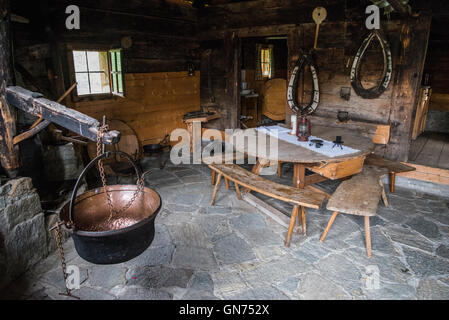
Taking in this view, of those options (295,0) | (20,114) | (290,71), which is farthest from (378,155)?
(20,114)

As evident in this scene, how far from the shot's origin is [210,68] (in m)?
8.71

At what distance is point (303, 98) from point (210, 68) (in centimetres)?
283

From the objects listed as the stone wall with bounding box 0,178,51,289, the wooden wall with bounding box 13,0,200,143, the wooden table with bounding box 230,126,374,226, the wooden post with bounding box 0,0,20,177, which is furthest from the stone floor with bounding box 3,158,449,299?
the wooden wall with bounding box 13,0,200,143

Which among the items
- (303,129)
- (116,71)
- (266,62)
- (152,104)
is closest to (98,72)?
(116,71)

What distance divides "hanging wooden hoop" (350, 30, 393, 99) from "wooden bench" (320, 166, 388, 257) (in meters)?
2.02

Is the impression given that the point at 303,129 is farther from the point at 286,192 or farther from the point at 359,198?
the point at 359,198

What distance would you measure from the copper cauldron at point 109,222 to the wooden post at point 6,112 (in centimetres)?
122

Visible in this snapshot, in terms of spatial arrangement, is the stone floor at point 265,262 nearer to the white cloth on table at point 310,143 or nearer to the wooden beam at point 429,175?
the wooden beam at point 429,175

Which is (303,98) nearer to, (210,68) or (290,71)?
(290,71)

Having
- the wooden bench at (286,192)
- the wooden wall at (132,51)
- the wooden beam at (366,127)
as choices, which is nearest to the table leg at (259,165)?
the wooden bench at (286,192)

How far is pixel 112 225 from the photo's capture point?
3.59m

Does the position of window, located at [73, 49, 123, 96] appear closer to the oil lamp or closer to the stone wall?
the stone wall

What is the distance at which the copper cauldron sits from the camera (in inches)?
104

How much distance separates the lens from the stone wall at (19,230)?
3.48 m
